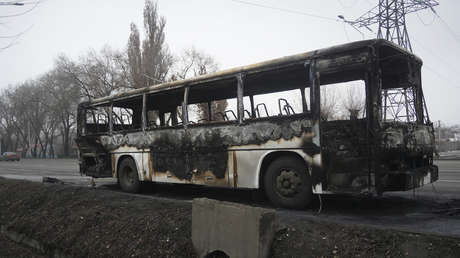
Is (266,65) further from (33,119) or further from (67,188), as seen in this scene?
(33,119)

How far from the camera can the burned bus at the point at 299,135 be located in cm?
521

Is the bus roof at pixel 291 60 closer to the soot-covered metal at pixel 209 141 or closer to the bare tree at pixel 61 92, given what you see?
the soot-covered metal at pixel 209 141

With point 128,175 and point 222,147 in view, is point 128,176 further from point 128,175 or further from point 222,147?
point 222,147

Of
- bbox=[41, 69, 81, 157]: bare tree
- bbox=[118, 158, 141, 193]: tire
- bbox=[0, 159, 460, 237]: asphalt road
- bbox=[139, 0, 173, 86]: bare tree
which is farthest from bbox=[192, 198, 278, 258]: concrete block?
bbox=[41, 69, 81, 157]: bare tree

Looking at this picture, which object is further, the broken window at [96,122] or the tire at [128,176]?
the broken window at [96,122]

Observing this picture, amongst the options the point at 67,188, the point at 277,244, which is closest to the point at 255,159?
the point at 277,244

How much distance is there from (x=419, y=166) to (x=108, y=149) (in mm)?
7927

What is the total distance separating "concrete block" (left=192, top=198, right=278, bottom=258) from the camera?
353 centimetres

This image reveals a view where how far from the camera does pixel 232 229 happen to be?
3736 mm

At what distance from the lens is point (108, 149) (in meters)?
9.97

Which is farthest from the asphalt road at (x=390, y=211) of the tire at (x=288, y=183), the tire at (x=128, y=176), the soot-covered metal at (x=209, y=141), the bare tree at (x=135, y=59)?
the bare tree at (x=135, y=59)

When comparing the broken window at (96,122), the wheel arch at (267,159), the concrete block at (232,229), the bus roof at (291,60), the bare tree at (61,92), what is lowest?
the concrete block at (232,229)

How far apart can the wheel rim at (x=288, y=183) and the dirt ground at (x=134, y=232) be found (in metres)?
1.54

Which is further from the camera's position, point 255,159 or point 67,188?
point 67,188
